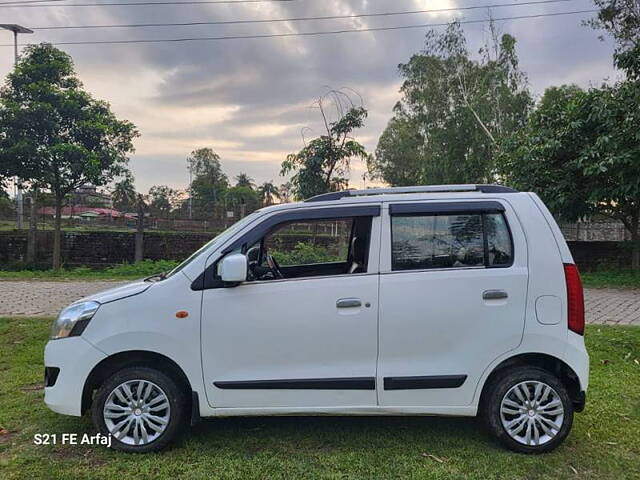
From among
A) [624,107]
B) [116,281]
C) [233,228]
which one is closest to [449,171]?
[624,107]

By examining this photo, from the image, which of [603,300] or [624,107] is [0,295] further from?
[624,107]

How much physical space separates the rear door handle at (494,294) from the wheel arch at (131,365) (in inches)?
85.1

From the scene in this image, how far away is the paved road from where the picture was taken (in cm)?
773

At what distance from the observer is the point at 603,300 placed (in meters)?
9.27

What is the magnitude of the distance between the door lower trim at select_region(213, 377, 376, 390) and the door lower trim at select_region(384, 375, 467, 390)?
0.12 m

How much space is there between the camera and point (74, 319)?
331 cm

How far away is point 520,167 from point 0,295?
41.7 ft

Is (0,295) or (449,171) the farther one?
(449,171)

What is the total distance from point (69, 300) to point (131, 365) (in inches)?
260

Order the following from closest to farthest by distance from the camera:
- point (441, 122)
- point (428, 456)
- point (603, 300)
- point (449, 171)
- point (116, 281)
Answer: point (428, 456)
point (603, 300)
point (116, 281)
point (449, 171)
point (441, 122)

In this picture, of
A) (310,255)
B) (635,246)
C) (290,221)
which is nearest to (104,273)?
(310,255)

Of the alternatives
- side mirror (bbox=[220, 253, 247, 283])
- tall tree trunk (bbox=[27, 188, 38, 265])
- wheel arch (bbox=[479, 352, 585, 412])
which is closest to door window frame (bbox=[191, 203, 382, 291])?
side mirror (bbox=[220, 253, 247, 283])

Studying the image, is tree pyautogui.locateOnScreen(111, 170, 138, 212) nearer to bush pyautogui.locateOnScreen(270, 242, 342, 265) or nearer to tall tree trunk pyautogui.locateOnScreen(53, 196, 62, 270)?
tall tree trunk pyautogui.locateOnScreen(53, 196, 62, 270)

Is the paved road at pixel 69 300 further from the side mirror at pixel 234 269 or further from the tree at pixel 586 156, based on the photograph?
the side mirror at pixel 234 269
